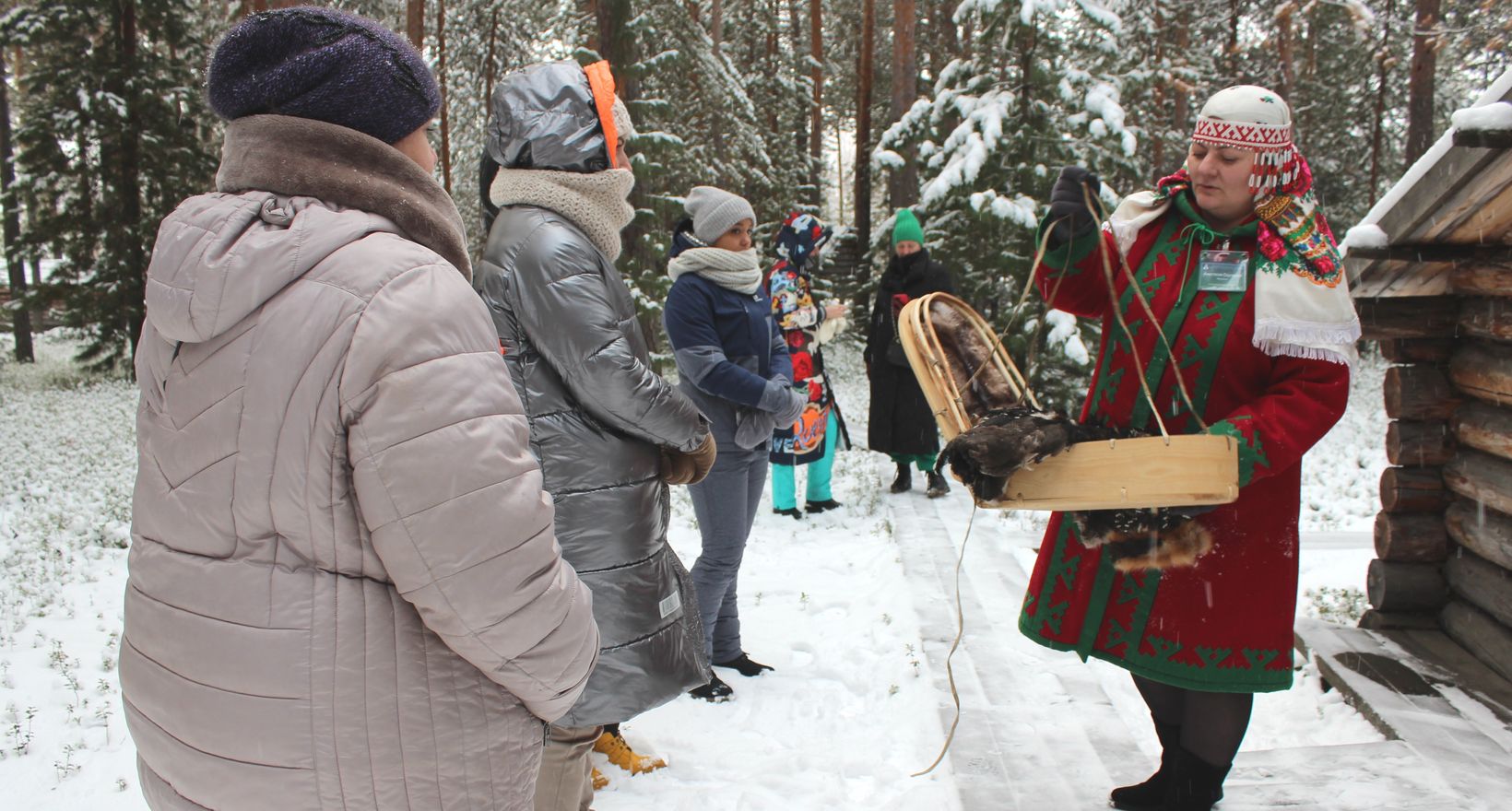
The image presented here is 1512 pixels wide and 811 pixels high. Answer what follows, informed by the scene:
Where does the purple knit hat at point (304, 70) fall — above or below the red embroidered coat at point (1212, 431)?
above

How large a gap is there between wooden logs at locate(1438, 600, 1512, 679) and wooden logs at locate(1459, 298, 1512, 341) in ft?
4.29

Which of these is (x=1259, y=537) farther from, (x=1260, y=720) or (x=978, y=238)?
(x=978, y=238)

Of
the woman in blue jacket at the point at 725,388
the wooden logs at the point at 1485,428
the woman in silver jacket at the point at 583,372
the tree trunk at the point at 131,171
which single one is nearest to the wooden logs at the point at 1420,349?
the wooden logs at the point at 1485,428

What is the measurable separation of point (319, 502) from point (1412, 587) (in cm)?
515

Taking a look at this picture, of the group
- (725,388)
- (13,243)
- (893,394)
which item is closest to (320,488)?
(725,388)

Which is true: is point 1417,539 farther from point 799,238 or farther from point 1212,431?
point 799,238

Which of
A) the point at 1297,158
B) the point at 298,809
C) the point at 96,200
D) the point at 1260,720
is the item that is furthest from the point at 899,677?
the point at 96,200

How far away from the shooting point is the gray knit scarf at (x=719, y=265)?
14.5ft

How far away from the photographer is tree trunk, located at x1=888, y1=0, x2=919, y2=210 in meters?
16.0

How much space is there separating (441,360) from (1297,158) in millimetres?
2534

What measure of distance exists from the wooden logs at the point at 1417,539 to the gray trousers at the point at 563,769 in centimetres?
417

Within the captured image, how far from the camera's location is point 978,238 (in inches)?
452

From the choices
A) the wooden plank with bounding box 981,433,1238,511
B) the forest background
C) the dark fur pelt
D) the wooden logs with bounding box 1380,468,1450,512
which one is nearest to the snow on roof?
the wooden logs with bounding box 1380,468,1450,512

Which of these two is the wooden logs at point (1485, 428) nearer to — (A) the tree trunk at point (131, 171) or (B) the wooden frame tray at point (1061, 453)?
(B) the wooden frame tray at point (1061, 453)
